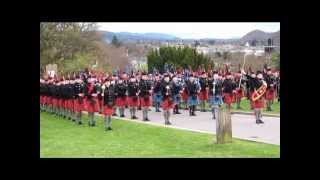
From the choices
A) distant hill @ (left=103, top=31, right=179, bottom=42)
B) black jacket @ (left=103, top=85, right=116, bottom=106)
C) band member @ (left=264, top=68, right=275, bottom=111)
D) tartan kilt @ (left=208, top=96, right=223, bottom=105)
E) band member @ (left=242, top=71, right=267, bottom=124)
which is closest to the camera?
distant hill @ (left=103, top=31, right=179, bottom=42)

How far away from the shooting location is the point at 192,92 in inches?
583

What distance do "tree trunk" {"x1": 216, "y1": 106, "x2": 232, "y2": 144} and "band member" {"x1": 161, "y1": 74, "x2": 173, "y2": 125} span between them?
3.11 feet

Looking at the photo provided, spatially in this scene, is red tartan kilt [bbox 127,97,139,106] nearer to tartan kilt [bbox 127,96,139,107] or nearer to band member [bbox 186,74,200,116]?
tartan kilt [bbox 127,96,139,107]

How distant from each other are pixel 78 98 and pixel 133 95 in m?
0.90

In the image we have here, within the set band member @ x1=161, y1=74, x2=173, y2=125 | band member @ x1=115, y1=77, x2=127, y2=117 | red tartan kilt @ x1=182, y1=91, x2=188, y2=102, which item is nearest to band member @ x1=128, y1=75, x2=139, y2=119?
band member @ x1=115, y1=77, x2=127, y2=117

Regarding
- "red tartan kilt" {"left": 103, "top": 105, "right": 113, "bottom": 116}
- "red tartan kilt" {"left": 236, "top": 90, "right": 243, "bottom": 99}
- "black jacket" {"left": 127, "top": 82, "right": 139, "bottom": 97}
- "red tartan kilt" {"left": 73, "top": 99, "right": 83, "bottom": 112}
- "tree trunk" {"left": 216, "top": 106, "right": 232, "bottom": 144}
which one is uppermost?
"black jacket" {"left": 127, "top": 82, "right": 139, "bottom": 97}

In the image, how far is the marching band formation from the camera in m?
13.7

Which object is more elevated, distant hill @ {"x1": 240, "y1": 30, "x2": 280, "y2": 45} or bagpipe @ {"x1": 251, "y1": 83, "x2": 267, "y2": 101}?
distant hill @ {"x1": 240, "y1": 30, "x2": 280, "y2": 45}

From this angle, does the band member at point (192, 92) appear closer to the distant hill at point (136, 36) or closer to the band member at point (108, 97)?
the band member at point (108, 97)

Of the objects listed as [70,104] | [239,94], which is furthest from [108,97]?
[239,94]

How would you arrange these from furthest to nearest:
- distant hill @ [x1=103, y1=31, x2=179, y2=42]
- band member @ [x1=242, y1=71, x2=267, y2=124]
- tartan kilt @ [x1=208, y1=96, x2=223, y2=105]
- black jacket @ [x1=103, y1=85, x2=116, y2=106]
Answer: black jacket @ [x1=103, y1=85, x2=116, y2=106] → tartan kilt @ [x1=208, y1=96, x2=223, y2=105] → band member @ [x1=242, y1=71, x2=267, y2=124] → distant hill @ [x1=103, y1=31, x2=179, y2=42]
